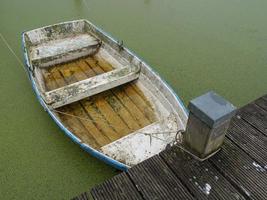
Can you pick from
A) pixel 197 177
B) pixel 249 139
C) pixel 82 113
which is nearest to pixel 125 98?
pixel 82 113

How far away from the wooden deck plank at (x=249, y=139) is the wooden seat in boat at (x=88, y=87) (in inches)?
82.7

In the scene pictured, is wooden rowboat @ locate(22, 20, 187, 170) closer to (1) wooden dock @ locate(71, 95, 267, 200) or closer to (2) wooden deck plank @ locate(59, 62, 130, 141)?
(2) wooden deck plank @ locate(59, 62, 130, 141)

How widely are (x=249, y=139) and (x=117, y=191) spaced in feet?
4.60

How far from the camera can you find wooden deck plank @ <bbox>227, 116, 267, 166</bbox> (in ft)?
8.23

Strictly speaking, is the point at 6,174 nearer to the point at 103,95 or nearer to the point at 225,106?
the point at 103,95

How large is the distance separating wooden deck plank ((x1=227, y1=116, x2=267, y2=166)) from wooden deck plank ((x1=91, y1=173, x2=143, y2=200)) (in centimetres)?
111

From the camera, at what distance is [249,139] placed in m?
2.66

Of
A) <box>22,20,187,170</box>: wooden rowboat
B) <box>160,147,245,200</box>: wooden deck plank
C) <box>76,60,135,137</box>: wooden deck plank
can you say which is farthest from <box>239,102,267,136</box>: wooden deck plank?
<box>76,60,135,137</box>: wooden deck plank

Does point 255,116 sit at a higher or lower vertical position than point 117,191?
higher

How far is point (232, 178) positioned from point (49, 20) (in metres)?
6.08

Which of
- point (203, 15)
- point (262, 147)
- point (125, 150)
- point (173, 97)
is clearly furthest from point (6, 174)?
point (203, 15)

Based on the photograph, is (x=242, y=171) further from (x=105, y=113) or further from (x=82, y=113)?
(x=82, y=113)

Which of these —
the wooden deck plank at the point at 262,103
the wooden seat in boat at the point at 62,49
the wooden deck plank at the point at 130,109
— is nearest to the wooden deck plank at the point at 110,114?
the wooden deck plank at the point at 130,109

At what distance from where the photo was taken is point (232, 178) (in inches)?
90.7
